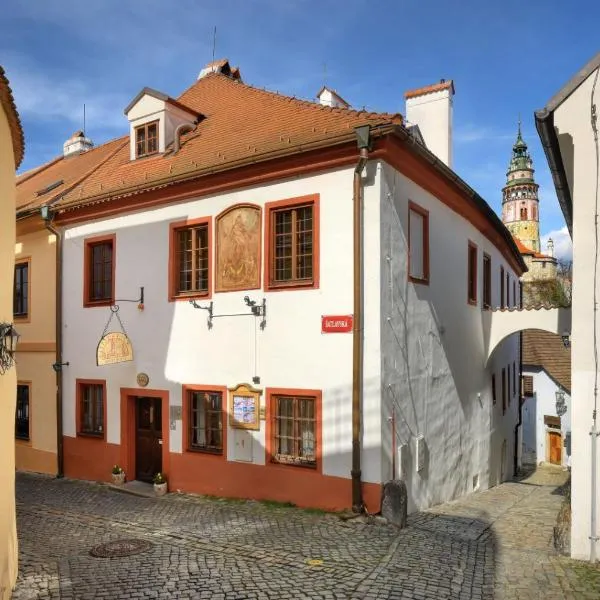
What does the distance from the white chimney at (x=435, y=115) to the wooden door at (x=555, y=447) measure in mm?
20849

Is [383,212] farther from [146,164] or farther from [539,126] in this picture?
[146,164]

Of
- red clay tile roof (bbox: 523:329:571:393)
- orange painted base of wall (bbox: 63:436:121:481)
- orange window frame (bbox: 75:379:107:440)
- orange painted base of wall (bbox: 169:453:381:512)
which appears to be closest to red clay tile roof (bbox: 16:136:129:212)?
orange window frame (bbox: 75:379:107:440)

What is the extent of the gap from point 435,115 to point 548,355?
1951 cm

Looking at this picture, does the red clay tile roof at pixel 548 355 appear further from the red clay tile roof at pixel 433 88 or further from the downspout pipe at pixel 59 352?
the downspout pipe at pixel 59 352

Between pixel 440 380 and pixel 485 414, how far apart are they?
14.3 feet

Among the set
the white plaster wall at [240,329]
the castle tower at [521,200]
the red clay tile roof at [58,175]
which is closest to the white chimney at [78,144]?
the red clay tile roof at [58,175]

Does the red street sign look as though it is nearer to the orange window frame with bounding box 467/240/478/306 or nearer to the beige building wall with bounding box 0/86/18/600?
the beige building wall with bounding box 0/86/18/600

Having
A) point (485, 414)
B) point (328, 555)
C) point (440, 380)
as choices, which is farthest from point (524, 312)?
point (328, 555)

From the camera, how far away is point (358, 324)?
9.77 m

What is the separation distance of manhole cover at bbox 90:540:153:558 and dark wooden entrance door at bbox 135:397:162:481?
3.73 metres

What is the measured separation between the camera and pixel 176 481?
1195cm

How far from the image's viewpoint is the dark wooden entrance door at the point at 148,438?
41.1 feet

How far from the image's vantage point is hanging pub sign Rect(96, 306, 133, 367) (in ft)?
40.9

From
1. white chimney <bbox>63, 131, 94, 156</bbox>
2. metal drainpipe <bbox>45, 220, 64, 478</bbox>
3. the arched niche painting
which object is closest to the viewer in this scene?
the arched niche painting
